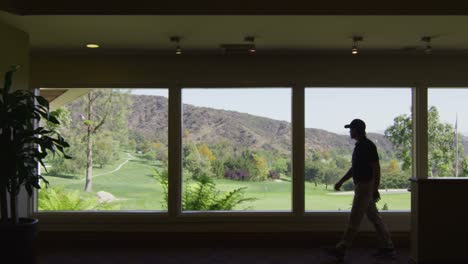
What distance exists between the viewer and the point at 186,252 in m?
6.32

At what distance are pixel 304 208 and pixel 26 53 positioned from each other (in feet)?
13.5

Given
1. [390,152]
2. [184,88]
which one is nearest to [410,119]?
[390,152]

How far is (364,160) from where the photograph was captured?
217 inches

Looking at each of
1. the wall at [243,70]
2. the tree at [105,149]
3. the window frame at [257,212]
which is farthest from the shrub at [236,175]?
the tree at [105,149]

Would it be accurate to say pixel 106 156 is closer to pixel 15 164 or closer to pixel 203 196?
pixel 203 196

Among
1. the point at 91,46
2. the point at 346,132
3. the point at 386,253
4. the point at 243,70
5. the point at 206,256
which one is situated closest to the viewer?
the point at 386,253

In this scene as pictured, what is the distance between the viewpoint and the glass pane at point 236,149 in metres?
6.99

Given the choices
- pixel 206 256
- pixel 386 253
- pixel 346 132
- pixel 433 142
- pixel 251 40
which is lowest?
pixel 206 256

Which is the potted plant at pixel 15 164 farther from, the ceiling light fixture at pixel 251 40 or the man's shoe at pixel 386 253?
the man's shoe at pixel 386 253

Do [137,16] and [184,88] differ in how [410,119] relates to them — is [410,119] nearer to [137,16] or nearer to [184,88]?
[184,88]

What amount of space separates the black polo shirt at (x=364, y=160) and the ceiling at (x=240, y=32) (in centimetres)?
129

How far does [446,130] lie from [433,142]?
258 mm

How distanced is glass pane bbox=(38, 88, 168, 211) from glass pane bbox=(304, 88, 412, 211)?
2100 mm
